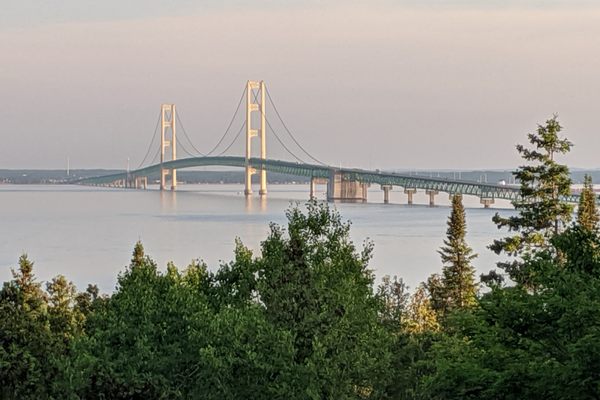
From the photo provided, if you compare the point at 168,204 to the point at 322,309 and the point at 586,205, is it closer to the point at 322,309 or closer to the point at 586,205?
the point at 586,205

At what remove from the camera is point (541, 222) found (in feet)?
88.9

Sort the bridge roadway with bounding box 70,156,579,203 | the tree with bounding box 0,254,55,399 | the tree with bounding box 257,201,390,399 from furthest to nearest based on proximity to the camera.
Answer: the bridge roadway with bounding box 70,156,579,203 → the tree with bounding box 0,254,55,399 → the tree with bounding box 257,201,390,399

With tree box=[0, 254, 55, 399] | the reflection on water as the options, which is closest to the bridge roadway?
the reflection on water

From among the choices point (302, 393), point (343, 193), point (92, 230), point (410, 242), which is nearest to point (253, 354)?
point (302, 393)

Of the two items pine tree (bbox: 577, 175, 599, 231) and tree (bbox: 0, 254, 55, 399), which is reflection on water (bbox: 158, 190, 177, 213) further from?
tree (bbox: 0, 254, 55, 399)

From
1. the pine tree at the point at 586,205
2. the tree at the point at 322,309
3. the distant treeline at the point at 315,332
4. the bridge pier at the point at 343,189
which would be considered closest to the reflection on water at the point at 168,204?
the bridge pier at the point at 343,189

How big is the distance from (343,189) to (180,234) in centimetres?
6119

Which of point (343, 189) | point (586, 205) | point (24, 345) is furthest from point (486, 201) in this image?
point (24, 345)

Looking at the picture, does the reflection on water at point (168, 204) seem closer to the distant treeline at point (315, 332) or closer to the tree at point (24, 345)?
the tree at point (24, 345)

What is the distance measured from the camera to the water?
6831 cm

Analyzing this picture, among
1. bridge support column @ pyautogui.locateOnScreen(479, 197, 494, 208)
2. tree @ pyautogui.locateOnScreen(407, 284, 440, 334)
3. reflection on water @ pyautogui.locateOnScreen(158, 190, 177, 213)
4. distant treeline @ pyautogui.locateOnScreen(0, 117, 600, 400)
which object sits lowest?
reflection on water @ pyautogui.locateOnScreen(158, 190, 177, 213)

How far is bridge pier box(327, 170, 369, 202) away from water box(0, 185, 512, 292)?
2610 mm

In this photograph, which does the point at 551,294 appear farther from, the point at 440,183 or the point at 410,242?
the point at 440,183

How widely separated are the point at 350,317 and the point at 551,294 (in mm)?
5957
